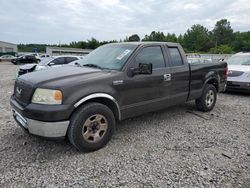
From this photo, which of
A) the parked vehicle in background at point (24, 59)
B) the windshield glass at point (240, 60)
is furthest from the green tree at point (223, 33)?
the windshield glass at point (240, 60)

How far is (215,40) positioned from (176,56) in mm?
98581

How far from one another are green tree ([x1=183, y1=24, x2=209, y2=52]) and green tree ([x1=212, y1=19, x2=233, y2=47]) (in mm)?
4005

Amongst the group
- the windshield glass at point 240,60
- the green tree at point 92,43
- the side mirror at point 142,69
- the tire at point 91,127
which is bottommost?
the tire at point 91,127

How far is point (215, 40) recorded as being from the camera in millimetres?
94312

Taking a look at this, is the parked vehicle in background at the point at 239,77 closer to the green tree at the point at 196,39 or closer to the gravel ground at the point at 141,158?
the gravel ground at the point at 141,158

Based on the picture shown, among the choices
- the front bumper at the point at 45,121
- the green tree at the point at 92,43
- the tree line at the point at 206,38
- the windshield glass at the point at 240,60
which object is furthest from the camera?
the tree line at the point at 206,38

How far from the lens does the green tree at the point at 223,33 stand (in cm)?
9497

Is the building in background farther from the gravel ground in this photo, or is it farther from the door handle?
the door handle

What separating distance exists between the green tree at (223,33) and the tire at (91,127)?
99.6 meters

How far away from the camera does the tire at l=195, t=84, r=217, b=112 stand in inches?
232

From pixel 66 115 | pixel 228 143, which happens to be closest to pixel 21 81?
pixel 66 115

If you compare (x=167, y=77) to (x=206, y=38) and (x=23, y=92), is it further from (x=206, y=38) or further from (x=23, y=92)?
(x=206, y=38)

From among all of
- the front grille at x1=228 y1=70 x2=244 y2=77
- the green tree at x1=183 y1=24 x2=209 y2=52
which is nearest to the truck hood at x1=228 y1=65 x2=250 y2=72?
the front grille at x1=228 y1=70 x2=244 y2=77

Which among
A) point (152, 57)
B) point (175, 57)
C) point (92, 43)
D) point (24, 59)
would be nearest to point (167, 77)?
point (152, 57)
